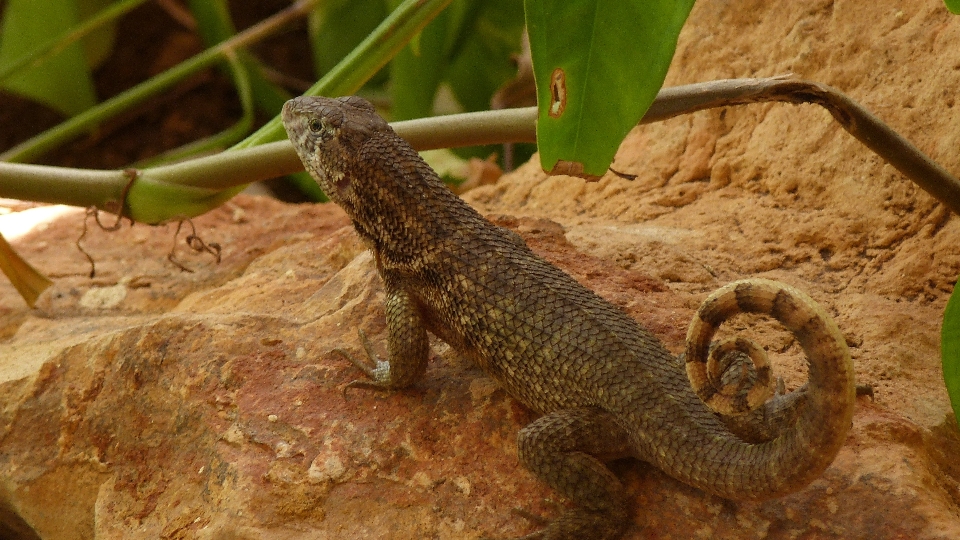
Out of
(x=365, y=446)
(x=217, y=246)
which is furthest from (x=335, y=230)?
(x=365, y=446)

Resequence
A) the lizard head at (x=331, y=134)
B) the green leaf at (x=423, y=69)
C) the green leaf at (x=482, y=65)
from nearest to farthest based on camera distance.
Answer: the lizard head at (x=331, y=134) < the green leaf at (x=423, y=69) < the green leaf at (x=482, y=65)

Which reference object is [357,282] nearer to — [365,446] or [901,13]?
[365,446]

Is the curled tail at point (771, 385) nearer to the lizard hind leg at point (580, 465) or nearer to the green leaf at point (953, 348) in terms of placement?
the lizard hind leg at point (580, 465)

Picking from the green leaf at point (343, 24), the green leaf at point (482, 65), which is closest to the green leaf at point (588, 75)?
the green leaf at point (482, 65)

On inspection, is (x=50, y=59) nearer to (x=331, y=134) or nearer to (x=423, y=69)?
(x=423, y=69)

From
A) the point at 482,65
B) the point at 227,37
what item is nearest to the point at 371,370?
the point at 482,65
